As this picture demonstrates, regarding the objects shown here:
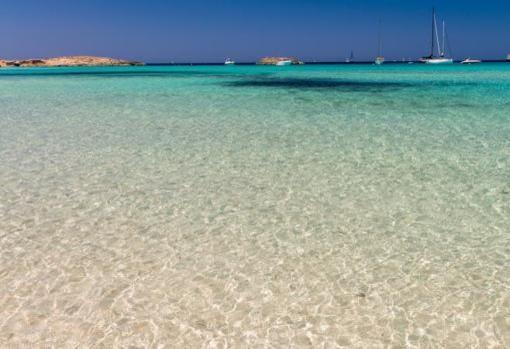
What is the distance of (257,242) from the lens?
6473mm

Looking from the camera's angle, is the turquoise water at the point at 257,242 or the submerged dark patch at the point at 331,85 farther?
the submerged dark patch at the point at 331,85

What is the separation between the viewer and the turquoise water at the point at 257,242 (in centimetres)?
448

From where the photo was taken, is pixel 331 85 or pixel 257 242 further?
pixel 331 85

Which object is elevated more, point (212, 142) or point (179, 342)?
point (212, 142)

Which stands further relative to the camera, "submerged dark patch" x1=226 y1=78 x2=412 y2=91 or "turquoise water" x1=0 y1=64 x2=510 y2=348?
"submerged dark patch" x1=226 y1=78 x2=412 y2=91

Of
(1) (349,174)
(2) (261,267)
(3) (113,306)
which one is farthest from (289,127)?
(3) (113,306)

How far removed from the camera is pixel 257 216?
24.5 feet

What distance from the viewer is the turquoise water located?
4.48 m

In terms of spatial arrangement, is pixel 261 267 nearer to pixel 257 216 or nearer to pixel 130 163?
pixel 257 216

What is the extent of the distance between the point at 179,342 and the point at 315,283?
72.0 inches

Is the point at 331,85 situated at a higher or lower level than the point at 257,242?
higher

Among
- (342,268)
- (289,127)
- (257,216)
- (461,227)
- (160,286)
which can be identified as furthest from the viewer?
(289,127)

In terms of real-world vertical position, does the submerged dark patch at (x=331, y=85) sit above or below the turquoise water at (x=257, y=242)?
above

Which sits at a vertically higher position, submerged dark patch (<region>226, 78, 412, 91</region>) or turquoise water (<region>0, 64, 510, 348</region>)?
submerged dark patch (<region>226, 78, 412, 91</region>)
